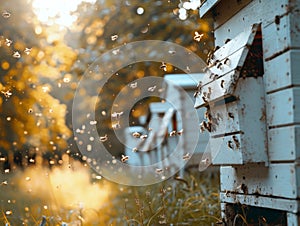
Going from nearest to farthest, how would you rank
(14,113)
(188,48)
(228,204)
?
1. (228,204)
2. (14,113)
3. (188,48)

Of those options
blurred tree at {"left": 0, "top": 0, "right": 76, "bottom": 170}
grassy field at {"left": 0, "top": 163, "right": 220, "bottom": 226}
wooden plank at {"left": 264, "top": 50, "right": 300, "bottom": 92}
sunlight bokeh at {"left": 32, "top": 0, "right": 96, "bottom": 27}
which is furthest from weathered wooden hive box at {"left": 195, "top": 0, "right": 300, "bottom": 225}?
sunlight bokeh at {"left": 32, "top": 0, "right": 96, "bottom": 27}

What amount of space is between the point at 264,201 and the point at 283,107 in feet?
1.41

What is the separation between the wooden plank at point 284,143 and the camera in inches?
61.2

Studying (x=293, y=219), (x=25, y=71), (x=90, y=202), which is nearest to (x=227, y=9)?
(x=293, y=219)

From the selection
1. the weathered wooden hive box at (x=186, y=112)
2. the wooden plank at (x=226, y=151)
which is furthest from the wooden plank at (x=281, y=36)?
the weathered wooden hive box at (x=186, y=112)

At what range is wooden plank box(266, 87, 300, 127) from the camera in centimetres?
156

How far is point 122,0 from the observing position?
606 cm

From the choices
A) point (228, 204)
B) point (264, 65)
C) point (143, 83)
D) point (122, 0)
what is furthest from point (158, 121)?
point (264, 65)

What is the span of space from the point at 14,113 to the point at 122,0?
2478mm

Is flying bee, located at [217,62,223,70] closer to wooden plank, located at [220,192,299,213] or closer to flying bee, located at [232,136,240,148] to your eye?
flying bee, located at [232,136,240,148]

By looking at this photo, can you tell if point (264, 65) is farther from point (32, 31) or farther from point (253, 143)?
point (32, 31)

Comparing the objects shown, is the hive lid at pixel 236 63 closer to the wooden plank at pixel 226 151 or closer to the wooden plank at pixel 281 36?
the wooden plank at pixel 281 36

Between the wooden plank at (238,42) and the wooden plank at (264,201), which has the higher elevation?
the wooden plank at (238,42)

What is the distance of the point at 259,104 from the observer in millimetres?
1787
